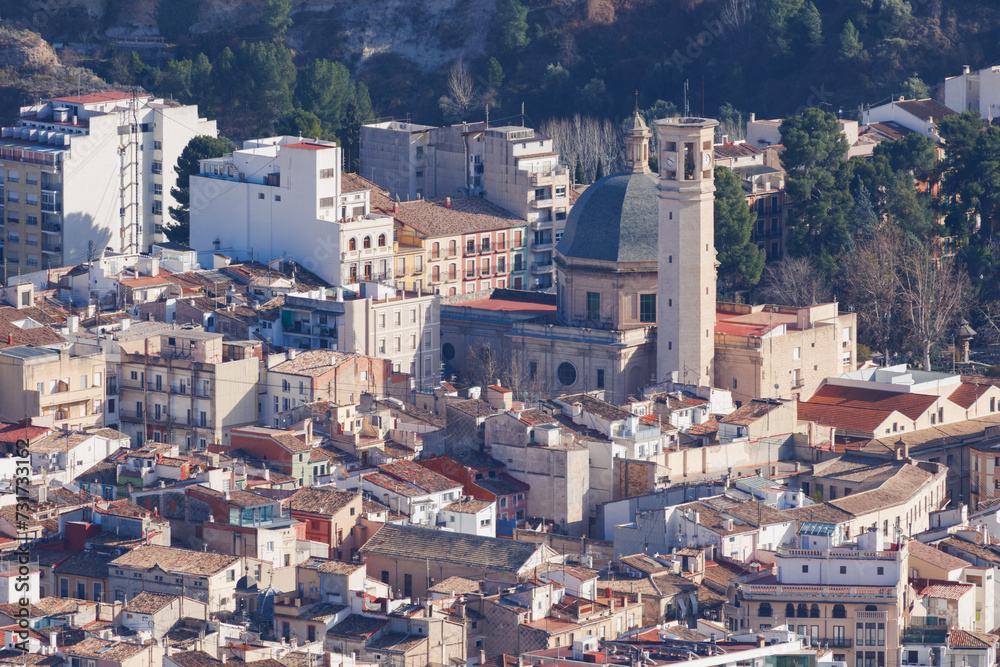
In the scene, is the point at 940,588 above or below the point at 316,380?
below

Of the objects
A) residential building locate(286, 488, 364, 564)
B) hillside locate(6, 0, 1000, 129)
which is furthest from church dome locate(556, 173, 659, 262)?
hillside locate(6, 0, 1000, 129)

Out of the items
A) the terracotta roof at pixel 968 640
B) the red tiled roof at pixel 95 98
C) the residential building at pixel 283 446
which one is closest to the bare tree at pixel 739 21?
the red tiled roof at pixel 95 98

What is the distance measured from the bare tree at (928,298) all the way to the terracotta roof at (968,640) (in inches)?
1474

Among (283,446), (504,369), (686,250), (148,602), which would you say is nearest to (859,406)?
(686,250)

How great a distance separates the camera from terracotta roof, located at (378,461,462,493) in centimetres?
9738

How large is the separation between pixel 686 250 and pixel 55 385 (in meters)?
24.2

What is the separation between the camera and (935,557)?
91.4 metres

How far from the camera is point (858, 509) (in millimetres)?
95500

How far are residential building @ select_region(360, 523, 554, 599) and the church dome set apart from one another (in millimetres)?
25745

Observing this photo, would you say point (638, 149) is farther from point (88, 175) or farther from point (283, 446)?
point (88, 175)

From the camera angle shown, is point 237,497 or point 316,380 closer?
point 237,497

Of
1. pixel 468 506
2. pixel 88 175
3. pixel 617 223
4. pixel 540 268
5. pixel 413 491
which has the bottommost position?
pixel 468 506

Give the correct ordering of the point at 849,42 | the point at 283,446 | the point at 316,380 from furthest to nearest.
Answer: the point at 849,42
the point at 316,380
the point at 283,446

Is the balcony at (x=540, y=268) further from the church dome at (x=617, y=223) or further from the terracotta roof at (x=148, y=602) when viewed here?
the terracotta roof at (x=148, y=602)
